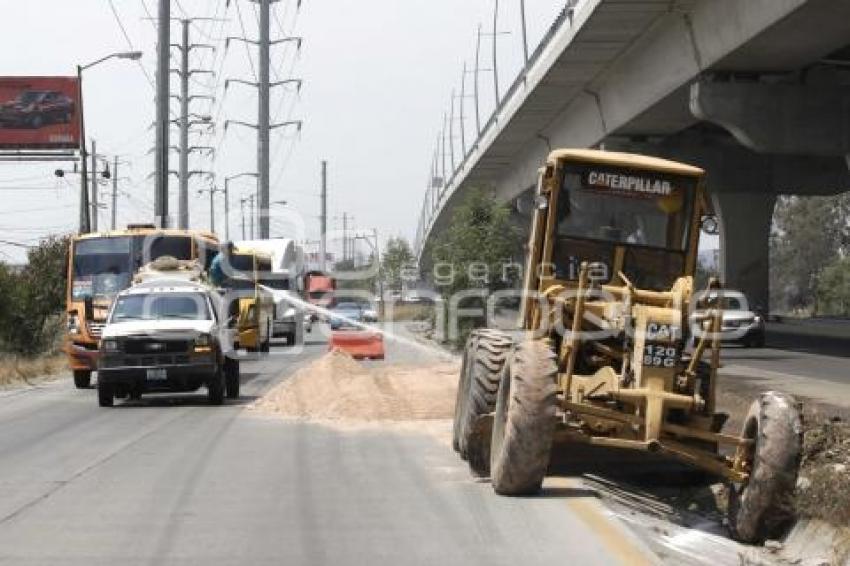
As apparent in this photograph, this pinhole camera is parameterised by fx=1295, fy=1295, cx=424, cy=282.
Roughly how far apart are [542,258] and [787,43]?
53.4ft

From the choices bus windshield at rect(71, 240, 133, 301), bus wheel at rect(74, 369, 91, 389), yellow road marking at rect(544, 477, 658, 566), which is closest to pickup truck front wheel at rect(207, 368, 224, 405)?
bus wheel at rect(74, 369, 91, 389)

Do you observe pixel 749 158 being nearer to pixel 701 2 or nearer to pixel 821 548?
pixel 701 2

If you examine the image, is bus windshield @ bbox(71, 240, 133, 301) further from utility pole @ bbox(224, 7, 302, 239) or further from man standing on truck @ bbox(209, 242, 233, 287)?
utility pole @ bbox(224, 7, 302, 239)

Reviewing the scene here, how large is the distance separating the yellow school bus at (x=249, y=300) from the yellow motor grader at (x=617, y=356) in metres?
19.7

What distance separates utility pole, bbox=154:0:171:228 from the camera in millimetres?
45000

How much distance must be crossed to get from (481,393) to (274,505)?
2.59m

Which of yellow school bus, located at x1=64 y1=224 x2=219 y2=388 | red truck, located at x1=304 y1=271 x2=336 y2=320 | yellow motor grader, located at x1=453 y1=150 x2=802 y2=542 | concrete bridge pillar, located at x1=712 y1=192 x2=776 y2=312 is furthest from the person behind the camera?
red truck, located at x1=304 y1=271 x2=336 y2=320

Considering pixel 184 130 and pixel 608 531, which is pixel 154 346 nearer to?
pixel 608 531

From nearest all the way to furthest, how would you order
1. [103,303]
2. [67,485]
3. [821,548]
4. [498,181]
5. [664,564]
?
[664,564] < [821,548] < [67,485] < [103,303] < [498,181]

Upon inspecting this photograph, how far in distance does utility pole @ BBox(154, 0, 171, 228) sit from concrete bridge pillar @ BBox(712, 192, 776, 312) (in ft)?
68.3

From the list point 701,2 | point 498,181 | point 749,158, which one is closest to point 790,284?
point 498,181

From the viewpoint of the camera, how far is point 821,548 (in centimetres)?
962

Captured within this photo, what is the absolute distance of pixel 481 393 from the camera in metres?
12.8

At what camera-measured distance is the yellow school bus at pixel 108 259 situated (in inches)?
1109
